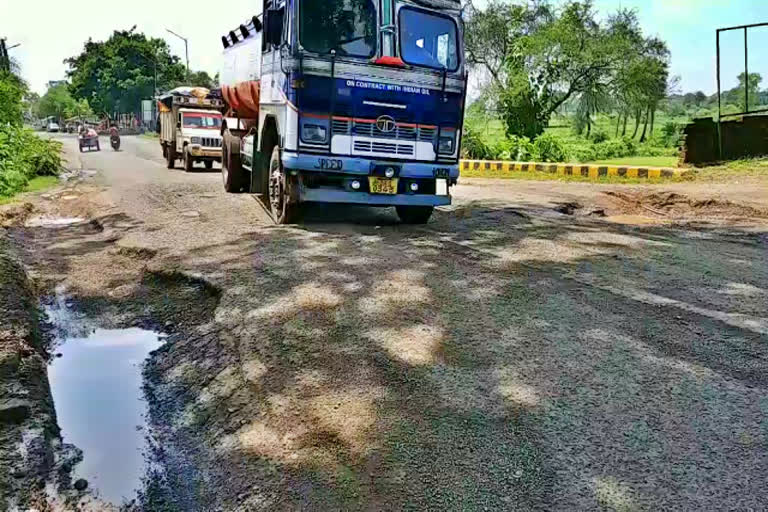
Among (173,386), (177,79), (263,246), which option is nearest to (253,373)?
(173,386)

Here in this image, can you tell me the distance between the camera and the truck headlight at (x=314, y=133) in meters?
7.88

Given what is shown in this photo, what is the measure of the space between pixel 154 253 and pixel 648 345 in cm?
526

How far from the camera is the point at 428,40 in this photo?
27.7 feet

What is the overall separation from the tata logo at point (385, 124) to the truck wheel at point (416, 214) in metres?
1.35

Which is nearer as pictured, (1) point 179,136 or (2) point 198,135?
(2) point 198,135

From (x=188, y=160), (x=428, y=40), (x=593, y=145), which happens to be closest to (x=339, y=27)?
(x=428, y=40)

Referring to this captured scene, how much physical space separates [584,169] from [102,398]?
49.6 feet

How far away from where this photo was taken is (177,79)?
6831 centimetres

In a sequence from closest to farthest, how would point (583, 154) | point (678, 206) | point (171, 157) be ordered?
point (678, 206) < point (171, 157) < point (583, 154)

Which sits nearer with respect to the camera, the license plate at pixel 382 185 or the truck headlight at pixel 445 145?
the license plate at pixel 382 185

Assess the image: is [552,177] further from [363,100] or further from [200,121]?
[363,100]

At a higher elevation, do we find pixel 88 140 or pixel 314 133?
pixel 88 140

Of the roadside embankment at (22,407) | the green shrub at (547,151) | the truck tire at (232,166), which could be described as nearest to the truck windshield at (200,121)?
the truck tire at (232,166)

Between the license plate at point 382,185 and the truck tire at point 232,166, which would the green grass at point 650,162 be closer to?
the truck tire at point 232,166
